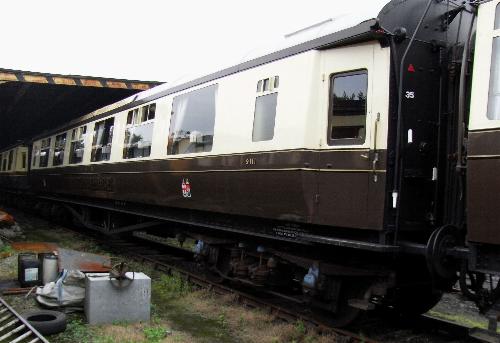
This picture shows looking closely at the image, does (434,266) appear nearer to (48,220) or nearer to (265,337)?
(265,337)

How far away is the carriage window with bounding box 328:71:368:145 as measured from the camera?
5.45 meters

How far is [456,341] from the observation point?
586cm

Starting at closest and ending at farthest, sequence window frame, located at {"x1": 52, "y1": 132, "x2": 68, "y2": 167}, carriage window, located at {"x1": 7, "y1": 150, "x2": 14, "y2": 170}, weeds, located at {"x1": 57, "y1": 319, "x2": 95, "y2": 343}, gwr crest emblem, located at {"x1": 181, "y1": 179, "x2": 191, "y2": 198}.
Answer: weeds, located at {"x1": 57, "y1": 319, "x2": 95, "y2": 343}, gwr crest emblem, located at {"x1": 181, "y1": 179, "x2": 191, "y2": 198}, window frame, located at {"x1": 52, "y1": 132, "x2": 68, "y2": 167}, carriage window, located at {"x1": 7, "y1": 150, "x2": 14, "y2": 170}

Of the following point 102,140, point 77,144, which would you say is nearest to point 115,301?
point 102,140

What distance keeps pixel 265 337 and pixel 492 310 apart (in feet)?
8.23

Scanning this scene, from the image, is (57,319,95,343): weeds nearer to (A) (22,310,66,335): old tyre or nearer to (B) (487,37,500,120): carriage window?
(A) (22,310,66,335): old tyre

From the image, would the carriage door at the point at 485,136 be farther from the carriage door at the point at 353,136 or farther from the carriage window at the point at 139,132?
the carriage window at the point at 139,132

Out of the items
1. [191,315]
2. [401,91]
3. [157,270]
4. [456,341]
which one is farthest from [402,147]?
[157,270]

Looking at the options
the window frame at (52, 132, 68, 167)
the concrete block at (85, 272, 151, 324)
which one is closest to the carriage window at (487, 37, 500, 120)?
the concrete block at (85, 272, 151, 324)

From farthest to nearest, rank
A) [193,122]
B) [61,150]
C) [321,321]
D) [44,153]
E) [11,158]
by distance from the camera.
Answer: [11,158] < [44,153] < [61,150] < [193,122] < [321,321]

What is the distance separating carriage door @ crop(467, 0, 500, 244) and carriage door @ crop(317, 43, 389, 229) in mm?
898

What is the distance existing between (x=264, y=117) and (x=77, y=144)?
30.5ft

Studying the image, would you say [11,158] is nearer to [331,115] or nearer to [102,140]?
[102,140]

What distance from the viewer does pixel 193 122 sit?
8102 mm
